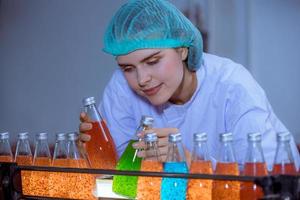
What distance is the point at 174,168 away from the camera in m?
0.98

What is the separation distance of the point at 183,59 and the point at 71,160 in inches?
18.6

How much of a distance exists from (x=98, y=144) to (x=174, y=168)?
320 mm

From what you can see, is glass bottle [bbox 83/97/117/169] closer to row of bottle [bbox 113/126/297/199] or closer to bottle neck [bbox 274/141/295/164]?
row of bottle [bbox 113/126/297/199]

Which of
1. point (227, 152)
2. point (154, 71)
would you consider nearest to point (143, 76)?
point (154, 71)

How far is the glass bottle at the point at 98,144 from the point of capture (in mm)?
1218

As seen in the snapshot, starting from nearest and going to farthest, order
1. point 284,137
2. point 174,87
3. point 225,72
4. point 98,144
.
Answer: point 284,137 < point 98,144 < point 174,87 < point 225,72

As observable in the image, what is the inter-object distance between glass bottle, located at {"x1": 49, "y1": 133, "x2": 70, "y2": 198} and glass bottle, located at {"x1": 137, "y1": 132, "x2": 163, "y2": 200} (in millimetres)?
164

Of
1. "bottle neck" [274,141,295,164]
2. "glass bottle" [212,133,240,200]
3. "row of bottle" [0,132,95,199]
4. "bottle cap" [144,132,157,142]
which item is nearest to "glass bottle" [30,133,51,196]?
"row of bottle" [0,132,95,199]

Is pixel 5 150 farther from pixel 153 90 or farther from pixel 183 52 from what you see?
pixel 183 52

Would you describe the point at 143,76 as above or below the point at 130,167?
above

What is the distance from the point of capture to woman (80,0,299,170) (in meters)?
1.28

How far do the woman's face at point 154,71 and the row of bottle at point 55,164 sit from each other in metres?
0.26

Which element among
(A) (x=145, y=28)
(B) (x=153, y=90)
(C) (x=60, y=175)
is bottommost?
(C) (x=60, y=175)

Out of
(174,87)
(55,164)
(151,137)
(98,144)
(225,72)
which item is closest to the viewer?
(151,137)
